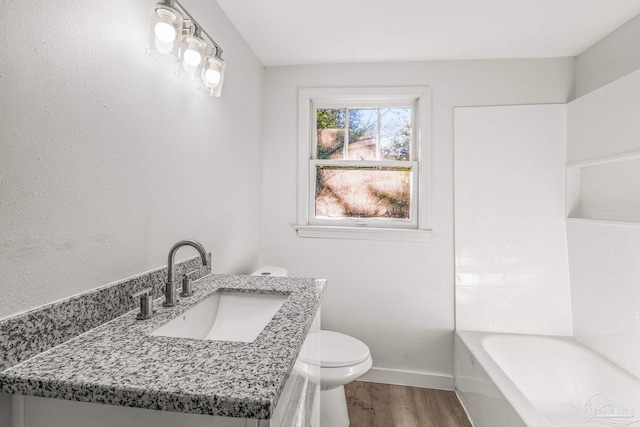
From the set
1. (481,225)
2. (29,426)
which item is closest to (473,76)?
(481,225)

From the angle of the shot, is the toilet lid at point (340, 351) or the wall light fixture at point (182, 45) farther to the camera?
the toilet lid at point (340, 351)

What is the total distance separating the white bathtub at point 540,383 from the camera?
156cm

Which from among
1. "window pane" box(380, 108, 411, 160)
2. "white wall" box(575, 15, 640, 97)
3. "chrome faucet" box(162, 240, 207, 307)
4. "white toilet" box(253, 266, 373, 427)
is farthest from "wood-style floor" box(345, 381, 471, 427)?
"white wall" box(575, 15, 640, 97)

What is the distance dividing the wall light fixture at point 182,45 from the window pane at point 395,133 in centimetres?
141

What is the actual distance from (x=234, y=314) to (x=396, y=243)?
1379 millimetres

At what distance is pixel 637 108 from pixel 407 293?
5.40 ft

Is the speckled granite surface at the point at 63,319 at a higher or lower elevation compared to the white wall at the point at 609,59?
lower

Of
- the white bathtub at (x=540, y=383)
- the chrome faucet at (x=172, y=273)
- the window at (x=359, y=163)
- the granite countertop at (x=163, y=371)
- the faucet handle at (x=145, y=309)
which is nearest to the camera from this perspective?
the granite countertop at (x=163, y=371)

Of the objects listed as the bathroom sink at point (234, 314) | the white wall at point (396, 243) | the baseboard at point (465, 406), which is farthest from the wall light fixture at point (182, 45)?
the baseboard at point (465, 406)

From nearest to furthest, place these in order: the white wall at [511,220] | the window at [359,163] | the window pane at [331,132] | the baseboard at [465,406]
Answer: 1. the baseboard at [465,406]
2. the white wall at [511,220]
3. the window at [359,163]
4. the window pane at [331,132]

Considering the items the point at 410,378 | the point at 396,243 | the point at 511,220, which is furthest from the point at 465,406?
the point at 511,220

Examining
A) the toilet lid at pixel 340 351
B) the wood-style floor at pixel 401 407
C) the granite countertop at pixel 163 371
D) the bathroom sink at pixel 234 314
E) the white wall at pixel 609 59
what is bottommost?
the wood-style floor at pixel 401 407

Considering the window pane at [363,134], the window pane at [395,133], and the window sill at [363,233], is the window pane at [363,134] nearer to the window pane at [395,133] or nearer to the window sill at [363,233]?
the window pane at [395,133]

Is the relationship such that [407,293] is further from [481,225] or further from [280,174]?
[280,174]
